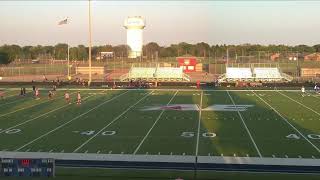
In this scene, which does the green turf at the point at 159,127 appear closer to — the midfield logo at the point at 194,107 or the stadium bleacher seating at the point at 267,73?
the midfield logo at the point at 194,107

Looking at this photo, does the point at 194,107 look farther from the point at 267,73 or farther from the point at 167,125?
the point at 267,73

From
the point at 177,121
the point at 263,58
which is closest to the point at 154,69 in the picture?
the point at 263,58

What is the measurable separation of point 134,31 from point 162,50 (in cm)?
1355

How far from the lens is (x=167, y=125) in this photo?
25.9m

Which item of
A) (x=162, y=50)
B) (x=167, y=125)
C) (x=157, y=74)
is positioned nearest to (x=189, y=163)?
(x=167, y=125)

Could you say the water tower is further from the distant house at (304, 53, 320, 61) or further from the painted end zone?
the painted end zone

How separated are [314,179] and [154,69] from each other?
2025 inches

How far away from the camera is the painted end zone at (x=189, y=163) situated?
16422mm

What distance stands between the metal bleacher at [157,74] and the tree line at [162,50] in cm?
2445

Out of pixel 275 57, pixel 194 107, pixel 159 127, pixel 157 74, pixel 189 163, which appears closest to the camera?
pixel 189 163

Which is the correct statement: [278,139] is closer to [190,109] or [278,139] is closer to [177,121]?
[177,121]

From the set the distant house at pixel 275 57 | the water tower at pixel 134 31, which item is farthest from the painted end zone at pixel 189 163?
the water tower at pixel 134 31

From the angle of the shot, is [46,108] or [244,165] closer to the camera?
[244,165]

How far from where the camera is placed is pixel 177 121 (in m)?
27.3
